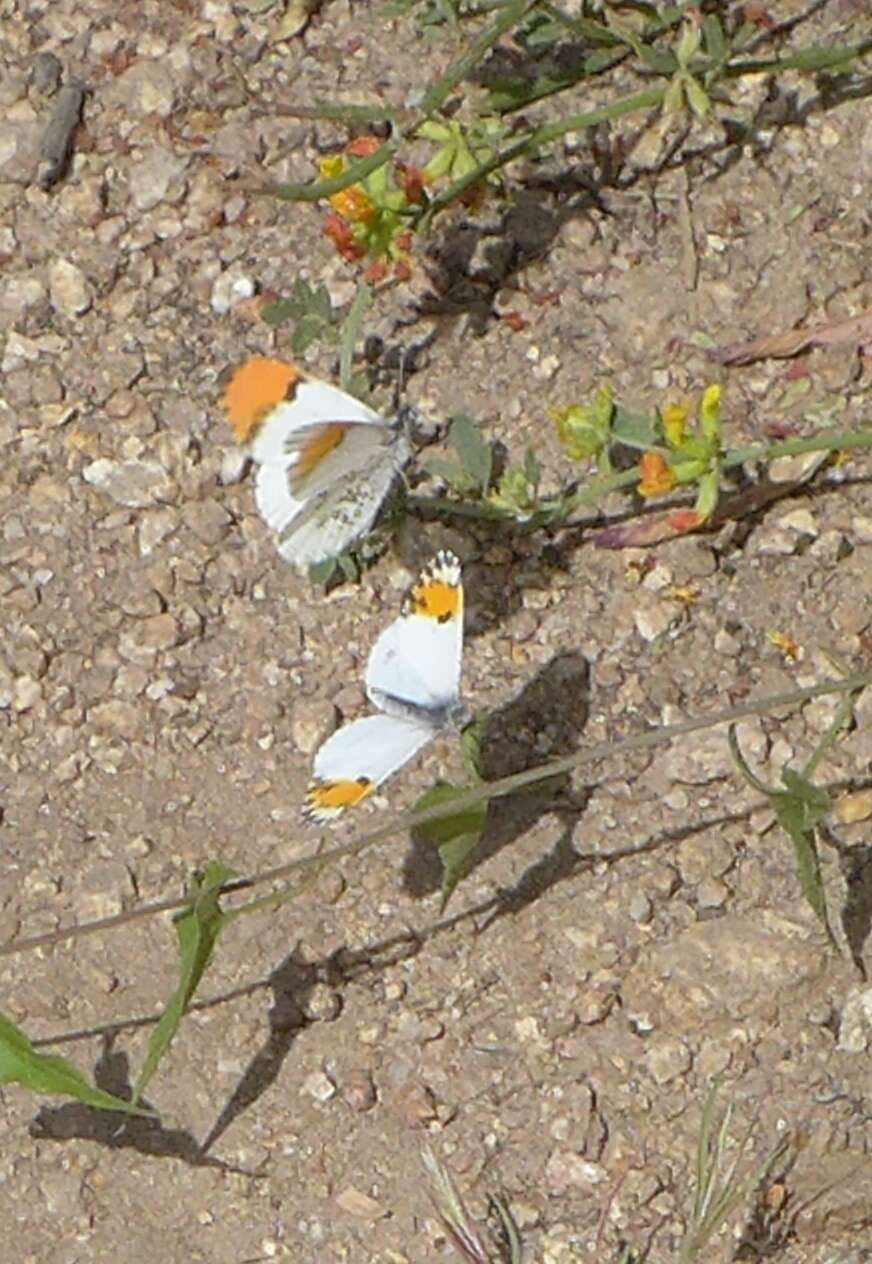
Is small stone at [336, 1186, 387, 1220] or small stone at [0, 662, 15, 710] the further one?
small stone at [0, 662, 15, 710]

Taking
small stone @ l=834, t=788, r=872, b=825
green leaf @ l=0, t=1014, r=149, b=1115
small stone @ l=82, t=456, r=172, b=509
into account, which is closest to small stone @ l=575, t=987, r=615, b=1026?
small stone @ l=834, t=788, r=872, b=825

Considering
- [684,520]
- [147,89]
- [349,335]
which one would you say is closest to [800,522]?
[684,520]

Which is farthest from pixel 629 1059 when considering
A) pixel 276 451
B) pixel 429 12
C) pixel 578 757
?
pixel 429 12

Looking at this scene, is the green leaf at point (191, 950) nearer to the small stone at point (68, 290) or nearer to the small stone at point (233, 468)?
the small stone at point (233, 468)

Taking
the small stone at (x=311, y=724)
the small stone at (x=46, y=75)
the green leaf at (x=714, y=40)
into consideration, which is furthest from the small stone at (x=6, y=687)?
the green leaf at (x=714, y=40)

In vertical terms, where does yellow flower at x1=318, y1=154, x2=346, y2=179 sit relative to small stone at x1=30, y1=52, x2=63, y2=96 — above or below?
below

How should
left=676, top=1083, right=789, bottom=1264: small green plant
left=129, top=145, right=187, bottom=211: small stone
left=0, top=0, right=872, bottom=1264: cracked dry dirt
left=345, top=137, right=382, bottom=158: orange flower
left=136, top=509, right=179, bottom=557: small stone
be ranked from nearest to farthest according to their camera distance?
left=676, top=1083, right=789, bottom=1264: small green plant < left=0, top=0, right=872, bottom=1264: cracked dry dirt < left=136, top=509, right=179, bottom=557: small stone < left=345, top=137, right=382, bottom=158: orange flower < left=129, top=145, right=187, bottom=211: small stone

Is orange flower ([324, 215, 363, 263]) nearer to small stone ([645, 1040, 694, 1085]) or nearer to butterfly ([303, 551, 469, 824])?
butterfly ([303, 551, 469, 824])
